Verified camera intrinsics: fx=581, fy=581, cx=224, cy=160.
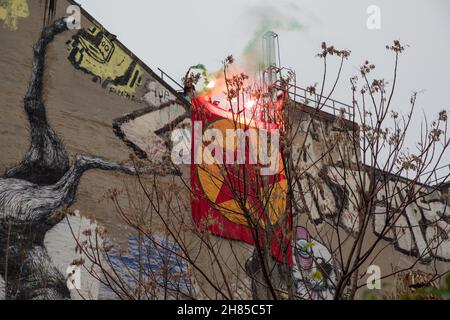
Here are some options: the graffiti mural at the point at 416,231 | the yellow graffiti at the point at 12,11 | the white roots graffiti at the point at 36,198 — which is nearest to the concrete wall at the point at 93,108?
the yellow graffiti at the point at 12,11

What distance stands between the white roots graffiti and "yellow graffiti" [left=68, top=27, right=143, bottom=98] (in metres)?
0.75

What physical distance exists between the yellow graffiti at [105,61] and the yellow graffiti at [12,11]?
4.00ft

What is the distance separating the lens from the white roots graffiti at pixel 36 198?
1124 cm

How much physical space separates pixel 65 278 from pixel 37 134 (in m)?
3.11

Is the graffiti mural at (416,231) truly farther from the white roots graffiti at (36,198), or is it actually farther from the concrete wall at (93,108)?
the white roots graffiti at (36,198)

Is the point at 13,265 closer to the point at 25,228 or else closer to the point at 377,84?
the point at 25,228

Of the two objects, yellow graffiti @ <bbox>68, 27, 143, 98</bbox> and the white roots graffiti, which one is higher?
yellow graffiti @ <bbox>68, 27, 143, 98</bbox>

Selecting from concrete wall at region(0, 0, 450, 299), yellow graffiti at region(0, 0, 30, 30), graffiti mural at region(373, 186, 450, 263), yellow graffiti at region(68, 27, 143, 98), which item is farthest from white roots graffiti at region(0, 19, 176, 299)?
graffiti mural at region(373, 186, 450, 263)

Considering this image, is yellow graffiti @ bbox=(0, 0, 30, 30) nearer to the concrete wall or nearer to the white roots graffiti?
the concrete wall

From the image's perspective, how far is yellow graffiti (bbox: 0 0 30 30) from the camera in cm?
1286

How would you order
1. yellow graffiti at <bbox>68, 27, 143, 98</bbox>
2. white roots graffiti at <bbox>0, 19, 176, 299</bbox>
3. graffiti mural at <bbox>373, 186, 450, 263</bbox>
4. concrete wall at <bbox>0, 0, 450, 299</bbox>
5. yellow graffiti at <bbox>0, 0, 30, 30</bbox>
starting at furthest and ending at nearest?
graffiti mural at <bbox>373, 186, 450, 263</bbox>
yellow graffiti at <bbox>68, 27, 143, 98</bbox>
yellow graffiti at <bbox>0, 0, 30, 30</bbox>
concrete wall at <bbox>0, 0, 450, 299</bbox>
white roots graffiti at <bbox>0, 19, 176, 299</bbox>

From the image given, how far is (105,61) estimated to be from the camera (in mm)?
14234
